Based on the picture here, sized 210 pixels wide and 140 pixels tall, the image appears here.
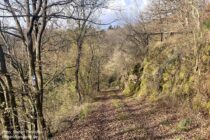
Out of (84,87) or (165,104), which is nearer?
(165,104)

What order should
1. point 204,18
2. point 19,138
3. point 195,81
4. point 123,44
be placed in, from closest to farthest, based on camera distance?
point 19,138, point 195,81, point 204,18, point 123,44

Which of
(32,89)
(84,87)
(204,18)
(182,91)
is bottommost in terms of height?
(84,87)

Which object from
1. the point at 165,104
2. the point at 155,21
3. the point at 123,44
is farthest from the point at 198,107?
the point at 123,44

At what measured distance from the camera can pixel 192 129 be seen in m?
12.2

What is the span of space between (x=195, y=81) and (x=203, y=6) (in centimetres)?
474

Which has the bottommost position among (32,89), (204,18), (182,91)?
(182,91)

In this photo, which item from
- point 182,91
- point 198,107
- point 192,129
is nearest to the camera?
point 192,129

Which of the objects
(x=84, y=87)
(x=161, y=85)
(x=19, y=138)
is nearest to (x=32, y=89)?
(x=19, y=138)

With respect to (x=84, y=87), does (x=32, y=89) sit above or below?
above

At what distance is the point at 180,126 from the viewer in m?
12.6

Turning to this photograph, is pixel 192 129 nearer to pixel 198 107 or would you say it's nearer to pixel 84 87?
pixel 198 107

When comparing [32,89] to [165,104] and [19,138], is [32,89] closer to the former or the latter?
[19,138]

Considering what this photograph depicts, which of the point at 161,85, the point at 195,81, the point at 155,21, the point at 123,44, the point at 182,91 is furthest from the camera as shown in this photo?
the point at 123,44

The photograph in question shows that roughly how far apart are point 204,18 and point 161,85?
6.09 meters
